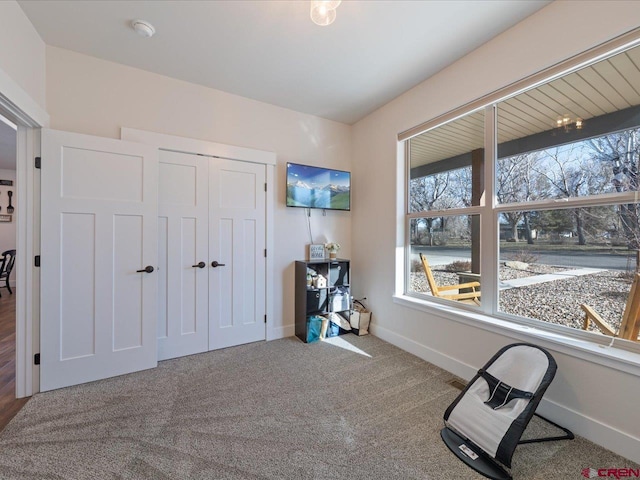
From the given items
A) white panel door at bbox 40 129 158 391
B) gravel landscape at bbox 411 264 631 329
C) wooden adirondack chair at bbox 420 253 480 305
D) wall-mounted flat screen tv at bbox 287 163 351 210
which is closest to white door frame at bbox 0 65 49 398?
white panel door at bbox 40 129 158 391

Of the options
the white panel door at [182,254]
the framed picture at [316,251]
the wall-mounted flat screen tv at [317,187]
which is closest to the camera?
the white panel door at [182,254]

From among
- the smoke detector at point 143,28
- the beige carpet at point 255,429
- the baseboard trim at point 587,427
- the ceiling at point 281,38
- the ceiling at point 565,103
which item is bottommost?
the beige carpet at point 255,429

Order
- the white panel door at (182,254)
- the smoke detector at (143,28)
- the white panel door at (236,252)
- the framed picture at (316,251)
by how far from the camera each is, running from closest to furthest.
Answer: the smoke detector at (143,28) < the white panel door at (182,254) < the white panel door at (236,252) < the framed picture at (316,251)

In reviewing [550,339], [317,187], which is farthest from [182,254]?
[550,339]

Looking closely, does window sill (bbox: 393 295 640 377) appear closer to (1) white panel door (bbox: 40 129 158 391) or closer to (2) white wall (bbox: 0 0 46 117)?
(1) white panel door (bbox: 40 129 158 391)

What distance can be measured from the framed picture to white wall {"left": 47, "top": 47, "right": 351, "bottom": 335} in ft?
A: 0.30

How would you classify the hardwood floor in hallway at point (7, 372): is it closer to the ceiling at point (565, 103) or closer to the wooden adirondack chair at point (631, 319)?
the wooden adirondack chair at point (631, 319)

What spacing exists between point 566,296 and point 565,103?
4.58ft

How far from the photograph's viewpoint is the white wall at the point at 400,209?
161 cm

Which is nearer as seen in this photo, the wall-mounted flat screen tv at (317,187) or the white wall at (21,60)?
the white wall at (21,60)

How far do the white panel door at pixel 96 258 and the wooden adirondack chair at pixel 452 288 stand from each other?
2.78 metres

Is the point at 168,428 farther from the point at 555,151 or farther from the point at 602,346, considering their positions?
the point at 555,151

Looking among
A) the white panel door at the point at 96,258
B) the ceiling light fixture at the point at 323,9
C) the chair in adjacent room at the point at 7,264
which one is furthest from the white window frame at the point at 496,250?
the chair in adjacent room at the point at 7,264

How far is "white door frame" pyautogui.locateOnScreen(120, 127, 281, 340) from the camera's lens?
259 cm
